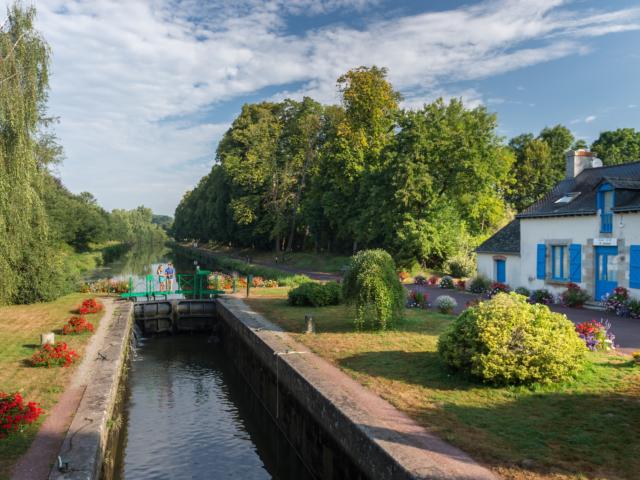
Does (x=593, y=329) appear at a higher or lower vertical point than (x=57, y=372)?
higher

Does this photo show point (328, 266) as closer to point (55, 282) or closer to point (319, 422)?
point (55, 282)

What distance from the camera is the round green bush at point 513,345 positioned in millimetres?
9984

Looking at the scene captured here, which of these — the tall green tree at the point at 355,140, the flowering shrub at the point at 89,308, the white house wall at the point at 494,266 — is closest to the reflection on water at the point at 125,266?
the tall green tree at the point at 355,140

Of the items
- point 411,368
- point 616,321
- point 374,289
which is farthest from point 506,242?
point 411,368

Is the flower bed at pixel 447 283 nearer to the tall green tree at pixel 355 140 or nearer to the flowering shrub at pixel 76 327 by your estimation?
the tall green tree at pixel 355 140

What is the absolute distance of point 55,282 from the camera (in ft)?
85.7

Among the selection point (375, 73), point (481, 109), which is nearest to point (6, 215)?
point (481, 109)

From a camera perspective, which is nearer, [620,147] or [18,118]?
[18,118]

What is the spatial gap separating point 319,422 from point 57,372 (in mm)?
7184

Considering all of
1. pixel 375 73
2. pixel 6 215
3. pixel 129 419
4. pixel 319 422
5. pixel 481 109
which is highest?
pixel 375 73

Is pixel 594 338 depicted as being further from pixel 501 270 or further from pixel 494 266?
pixel 494 266

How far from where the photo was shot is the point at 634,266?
62.6ft

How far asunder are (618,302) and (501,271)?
7.92 metres

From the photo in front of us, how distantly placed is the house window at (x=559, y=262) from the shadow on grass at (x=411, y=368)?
1203 cm
